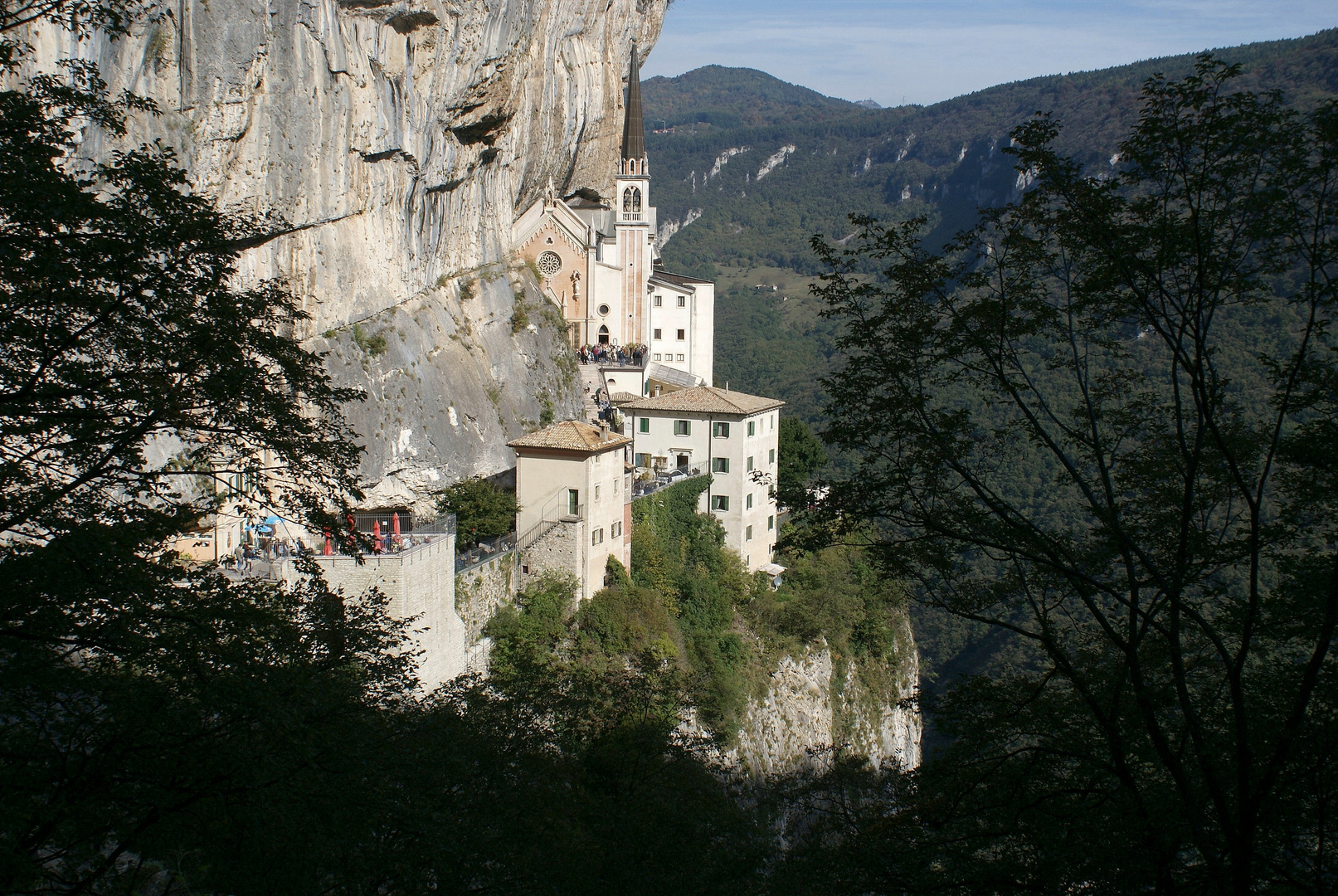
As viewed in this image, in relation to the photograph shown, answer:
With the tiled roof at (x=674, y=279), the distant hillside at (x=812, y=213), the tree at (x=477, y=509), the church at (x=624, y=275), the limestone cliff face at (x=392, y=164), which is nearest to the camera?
the limestone cliff face at (x=392, y=164)

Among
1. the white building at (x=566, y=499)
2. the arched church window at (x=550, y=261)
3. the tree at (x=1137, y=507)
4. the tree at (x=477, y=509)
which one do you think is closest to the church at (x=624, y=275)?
the arched church window at (x=550, y=261)

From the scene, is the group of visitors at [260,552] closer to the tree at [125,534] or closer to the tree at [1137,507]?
the tree at [125,534]

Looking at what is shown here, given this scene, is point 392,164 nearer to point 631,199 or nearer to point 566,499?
point 566,499

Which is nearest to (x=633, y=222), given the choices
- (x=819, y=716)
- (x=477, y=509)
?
(x=477, y=509)

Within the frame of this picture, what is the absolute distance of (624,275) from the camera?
153 ft

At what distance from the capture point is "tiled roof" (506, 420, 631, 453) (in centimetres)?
2843

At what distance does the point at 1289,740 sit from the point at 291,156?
71.9 feet

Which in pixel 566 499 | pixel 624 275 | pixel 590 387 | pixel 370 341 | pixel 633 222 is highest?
pixel 633 222

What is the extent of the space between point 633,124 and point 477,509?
26.1 meters

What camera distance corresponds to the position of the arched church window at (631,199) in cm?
4681

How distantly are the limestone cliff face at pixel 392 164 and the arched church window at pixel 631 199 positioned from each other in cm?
793

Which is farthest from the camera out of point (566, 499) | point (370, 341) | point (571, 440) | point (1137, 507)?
point (571, 440)

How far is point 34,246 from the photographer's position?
7.57 meters

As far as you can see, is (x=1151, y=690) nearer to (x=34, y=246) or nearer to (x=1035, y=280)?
(x=1035, y=280)
